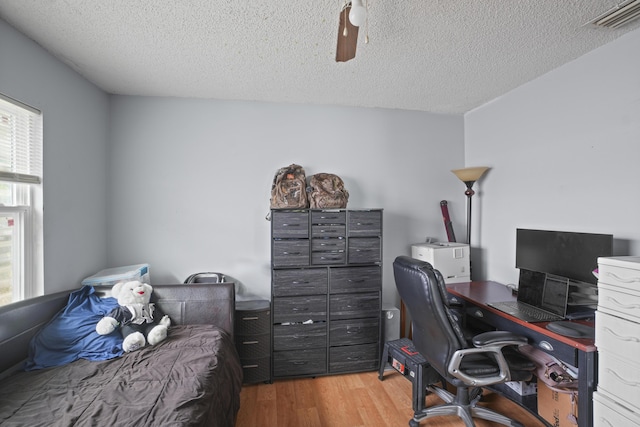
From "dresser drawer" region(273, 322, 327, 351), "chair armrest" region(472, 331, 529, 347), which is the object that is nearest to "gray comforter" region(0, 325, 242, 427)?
"dresser drawer" region(273, 322, 327, 351)

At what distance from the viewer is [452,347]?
5.60 ft

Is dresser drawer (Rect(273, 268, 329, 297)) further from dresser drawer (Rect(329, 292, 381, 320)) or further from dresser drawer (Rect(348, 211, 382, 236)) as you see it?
dresser drawer (Rect(348, 211, 382, 236))

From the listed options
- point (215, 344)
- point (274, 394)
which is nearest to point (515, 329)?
point (274, 394)

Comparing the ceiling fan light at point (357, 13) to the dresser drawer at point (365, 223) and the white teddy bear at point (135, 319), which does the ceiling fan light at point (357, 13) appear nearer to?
the dresser drawer at point (365, 223)

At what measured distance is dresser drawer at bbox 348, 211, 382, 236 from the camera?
102 inches

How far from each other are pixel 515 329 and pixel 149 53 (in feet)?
10.4

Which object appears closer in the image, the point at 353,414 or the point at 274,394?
the point at 353,414

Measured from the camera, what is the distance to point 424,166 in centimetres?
321

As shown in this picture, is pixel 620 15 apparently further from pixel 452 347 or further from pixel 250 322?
pixel 250 322

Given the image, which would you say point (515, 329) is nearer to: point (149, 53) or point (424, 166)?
point (424, 166)

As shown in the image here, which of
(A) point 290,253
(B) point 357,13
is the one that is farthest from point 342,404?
(B) point 357,13

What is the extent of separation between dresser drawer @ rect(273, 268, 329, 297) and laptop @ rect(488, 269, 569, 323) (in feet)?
4.42

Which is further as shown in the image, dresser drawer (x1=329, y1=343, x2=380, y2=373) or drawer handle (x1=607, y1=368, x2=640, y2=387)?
dresser drawer (x1=329, y1=343, x2=380, y2=373)

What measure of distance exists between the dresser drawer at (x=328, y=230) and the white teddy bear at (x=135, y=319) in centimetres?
137
